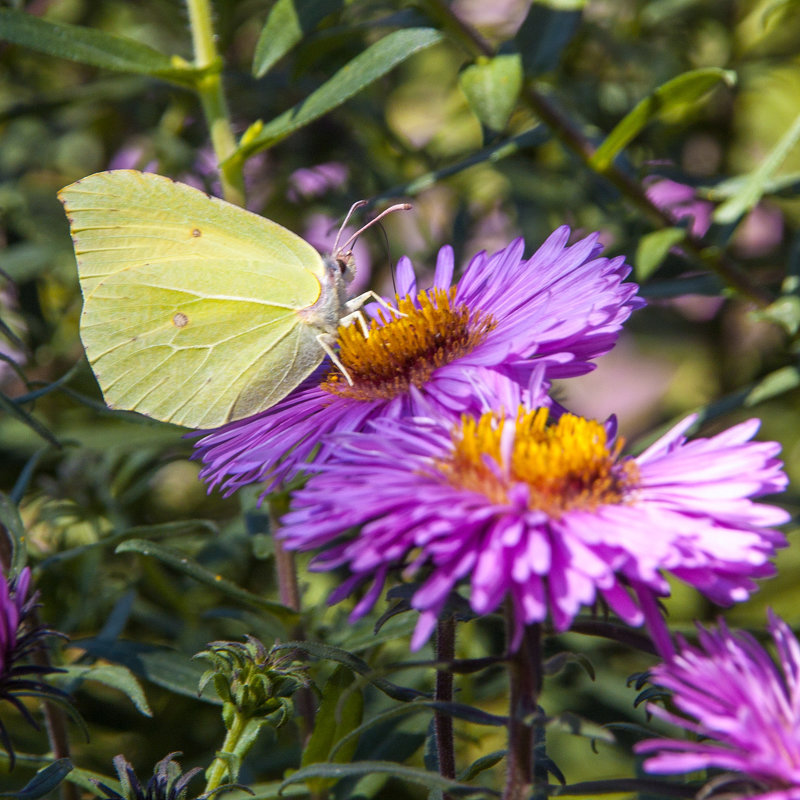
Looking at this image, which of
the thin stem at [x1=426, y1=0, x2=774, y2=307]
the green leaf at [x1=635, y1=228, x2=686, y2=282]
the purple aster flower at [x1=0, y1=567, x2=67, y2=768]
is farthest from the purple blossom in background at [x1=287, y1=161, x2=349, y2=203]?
the purple aster flower at [x1=0, y1=567, x2=67, y2=768]

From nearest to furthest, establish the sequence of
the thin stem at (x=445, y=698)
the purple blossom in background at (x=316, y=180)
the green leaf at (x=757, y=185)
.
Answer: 1. the thin stem at (x=445, y=698)
2. the green leaf at (x=757, y=185)
3. the purple blossom in background at (x=316, y=180)

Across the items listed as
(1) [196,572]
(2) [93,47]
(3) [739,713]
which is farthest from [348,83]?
(3) [739,713]

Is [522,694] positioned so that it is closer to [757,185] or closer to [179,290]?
[179,290]

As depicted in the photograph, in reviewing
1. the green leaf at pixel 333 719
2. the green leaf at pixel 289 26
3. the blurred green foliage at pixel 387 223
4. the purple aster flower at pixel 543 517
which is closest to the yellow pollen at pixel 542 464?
the purple aster flower at pixel 543 517

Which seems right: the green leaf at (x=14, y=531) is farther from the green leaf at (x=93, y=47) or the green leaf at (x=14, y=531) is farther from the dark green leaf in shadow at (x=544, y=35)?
the dark green leaf in shadow at (x=544, y=35)

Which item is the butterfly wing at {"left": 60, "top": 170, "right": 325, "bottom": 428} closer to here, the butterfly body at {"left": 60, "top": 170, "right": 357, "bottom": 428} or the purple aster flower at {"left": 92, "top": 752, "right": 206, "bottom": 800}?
the butterfly body at {"left": 60, "top": 170, "right": 357, "bottom": 428}

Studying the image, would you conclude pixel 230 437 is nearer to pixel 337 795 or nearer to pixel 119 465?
pixel 337 795
